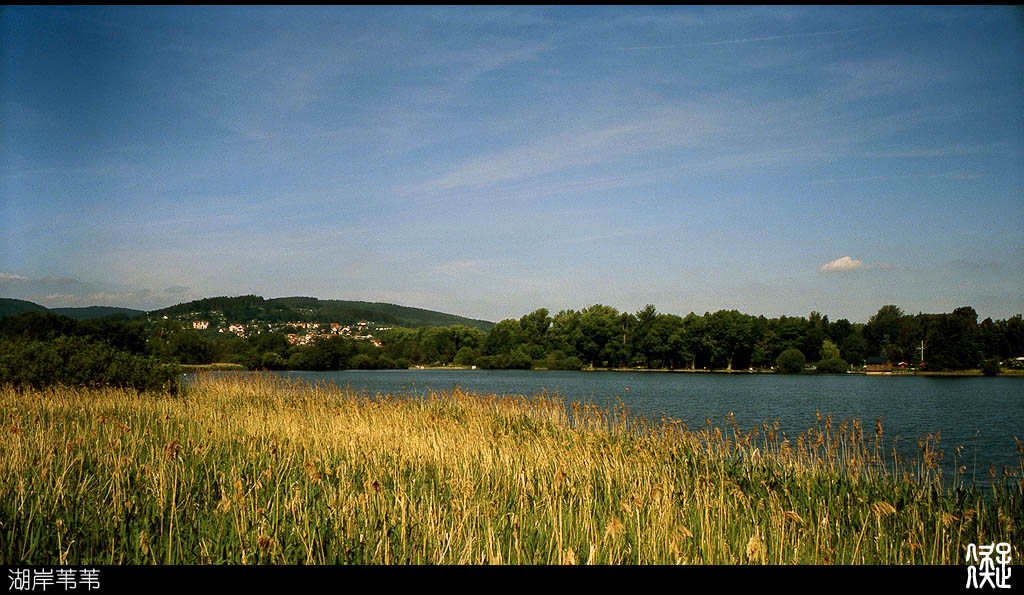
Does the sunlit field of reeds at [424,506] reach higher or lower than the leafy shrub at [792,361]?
higher

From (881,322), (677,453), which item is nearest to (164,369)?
(677,453)

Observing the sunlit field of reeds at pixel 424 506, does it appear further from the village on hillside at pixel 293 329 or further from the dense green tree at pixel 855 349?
the dense green tree at pixel 855 349

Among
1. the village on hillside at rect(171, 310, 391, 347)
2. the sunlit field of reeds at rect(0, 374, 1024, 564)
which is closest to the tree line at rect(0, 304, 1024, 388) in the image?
the village on hillside at rect(171, 310, 391, 347)

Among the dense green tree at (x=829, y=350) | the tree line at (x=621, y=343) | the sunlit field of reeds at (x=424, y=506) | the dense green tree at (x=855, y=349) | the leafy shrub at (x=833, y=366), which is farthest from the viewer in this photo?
the dense green tree at (x=855, y=349)

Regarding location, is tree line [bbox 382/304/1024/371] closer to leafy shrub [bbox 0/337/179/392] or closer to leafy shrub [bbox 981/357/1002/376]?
leafy shrub [bbox 981/357/1002/376]

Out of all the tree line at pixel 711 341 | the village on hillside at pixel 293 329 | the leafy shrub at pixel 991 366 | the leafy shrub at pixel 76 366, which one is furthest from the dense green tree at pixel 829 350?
the leafy shrub at pixel 76 366

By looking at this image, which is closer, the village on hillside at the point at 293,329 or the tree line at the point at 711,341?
the tree line at the point at 711,341

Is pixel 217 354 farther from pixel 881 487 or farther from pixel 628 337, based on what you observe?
pixel 881 487

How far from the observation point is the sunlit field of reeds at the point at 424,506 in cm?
371

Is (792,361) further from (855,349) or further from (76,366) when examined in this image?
(76,366)

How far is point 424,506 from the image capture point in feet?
15.8

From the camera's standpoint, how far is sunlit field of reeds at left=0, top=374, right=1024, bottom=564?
3.71 metres

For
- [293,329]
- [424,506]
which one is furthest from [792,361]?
[424,506]

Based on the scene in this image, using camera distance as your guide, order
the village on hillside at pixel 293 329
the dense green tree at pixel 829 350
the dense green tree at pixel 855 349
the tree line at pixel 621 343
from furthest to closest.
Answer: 1. the village on hillside at pixel 293 329
2. the dense green tree at pixel 855 349
3. the dense green tree at pixel 829 350
4. the tree line at pixel 621 343
